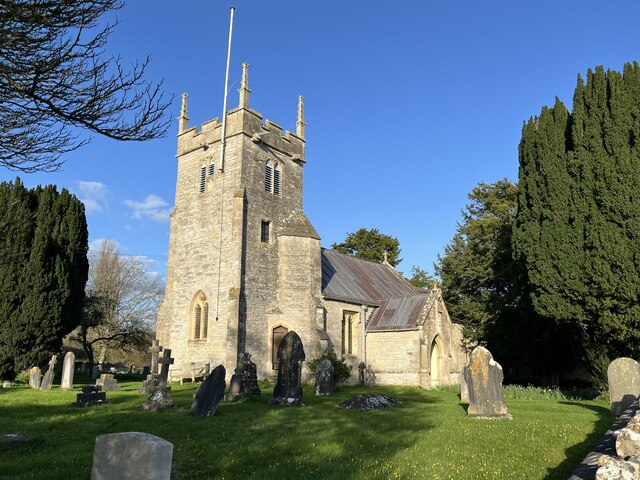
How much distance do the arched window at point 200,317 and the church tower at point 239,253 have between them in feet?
0.16

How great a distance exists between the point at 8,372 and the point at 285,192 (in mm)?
15866

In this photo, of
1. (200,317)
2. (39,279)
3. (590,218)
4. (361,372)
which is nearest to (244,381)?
(200,317)

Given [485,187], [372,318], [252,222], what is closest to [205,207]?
[252,222]

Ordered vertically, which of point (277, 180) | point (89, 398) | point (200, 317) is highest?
point (277, 180)

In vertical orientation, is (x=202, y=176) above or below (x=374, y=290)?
above

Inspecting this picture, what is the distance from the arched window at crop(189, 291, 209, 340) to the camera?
24078mm

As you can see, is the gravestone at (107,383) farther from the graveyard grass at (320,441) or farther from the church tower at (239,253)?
the graveyard grass at (320,441)

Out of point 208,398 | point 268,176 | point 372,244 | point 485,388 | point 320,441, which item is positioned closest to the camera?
point 320,441

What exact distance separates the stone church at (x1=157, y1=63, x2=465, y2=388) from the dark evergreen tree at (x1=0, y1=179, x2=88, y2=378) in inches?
188

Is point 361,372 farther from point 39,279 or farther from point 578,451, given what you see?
point 578,451

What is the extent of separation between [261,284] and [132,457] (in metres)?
20.2

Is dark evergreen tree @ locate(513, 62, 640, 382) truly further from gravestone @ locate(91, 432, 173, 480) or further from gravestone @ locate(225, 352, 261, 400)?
gravestone @ locate(91, 432, 173, 480)

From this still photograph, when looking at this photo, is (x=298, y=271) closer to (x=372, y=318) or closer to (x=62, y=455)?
(x=372, y=318)

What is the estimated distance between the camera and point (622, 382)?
11.6 m
